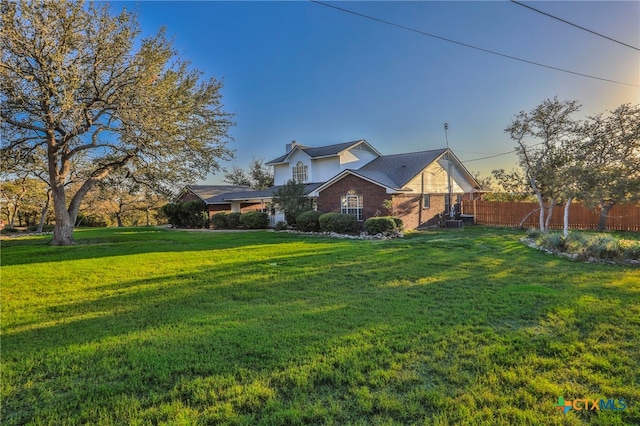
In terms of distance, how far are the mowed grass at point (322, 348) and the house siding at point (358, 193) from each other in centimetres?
A: 1168

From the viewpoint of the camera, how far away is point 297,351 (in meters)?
3.92

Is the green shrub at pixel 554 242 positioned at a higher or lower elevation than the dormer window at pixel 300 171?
lower

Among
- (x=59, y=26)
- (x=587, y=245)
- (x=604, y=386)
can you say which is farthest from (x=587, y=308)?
(x=59, y=26)

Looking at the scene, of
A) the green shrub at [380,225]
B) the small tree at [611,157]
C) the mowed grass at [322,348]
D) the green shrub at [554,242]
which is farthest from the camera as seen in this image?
the green shrub at [380,225]

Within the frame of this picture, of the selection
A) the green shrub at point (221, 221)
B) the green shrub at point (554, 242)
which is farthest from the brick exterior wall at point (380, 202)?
the green shrub at point (221, 221)

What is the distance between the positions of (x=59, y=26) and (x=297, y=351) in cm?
1535

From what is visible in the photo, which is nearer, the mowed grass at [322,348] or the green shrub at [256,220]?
the mowed grass at [322,348]

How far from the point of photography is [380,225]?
17641 mm

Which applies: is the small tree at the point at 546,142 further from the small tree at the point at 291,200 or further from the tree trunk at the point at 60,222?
the tree trunk at the point at 60,222

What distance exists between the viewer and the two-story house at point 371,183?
20078 mm

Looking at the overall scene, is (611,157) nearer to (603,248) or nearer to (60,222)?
(603,248)

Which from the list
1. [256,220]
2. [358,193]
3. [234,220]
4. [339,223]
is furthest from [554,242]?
[234,220]

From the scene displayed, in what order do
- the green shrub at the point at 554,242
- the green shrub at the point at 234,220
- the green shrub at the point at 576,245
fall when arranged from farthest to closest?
1. the green shrub at the point at 234,220
2. the green shrub at the point at 554,242
3. the green shrub at the point at 576,245

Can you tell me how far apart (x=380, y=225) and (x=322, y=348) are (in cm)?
1406
